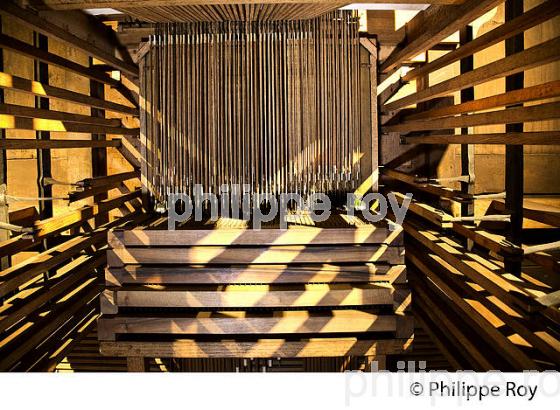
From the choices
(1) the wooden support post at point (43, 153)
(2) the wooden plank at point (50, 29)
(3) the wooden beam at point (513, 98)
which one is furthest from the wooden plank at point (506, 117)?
(1) the wooden support post at point (43, 153)

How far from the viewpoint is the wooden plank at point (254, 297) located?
142 inches

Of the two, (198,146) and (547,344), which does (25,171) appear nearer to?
(198,146)

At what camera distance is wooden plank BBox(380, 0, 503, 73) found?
294cm

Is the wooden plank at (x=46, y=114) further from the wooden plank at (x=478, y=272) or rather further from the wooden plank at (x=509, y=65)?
the wooden plank at (x=478, y=272)

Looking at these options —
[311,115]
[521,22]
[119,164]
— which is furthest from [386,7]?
[119,164]

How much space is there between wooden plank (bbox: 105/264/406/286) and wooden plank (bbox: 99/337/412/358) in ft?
1.40

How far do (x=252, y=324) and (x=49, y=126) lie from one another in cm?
202

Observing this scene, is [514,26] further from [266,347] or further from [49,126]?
[49,126]

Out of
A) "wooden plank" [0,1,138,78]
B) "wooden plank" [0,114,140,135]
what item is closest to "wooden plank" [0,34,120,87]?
"wooden plank" [0,1,138,78]

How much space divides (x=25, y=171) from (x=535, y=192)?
20.5 feet

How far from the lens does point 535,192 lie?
6.06m

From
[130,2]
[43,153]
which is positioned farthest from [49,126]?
[130,2]

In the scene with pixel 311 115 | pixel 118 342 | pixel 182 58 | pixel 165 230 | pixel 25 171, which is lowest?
pixel 118 342

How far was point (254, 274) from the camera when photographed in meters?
3.67
